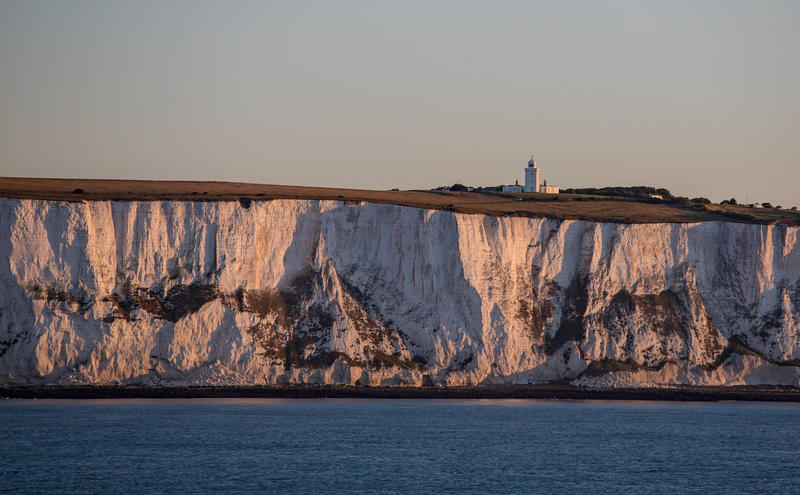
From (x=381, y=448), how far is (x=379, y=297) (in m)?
27.9

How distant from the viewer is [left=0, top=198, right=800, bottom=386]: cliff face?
234ft

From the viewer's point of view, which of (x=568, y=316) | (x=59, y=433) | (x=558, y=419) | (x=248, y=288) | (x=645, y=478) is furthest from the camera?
(x=568, y=316)

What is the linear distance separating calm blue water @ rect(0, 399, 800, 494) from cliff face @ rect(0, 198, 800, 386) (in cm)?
387

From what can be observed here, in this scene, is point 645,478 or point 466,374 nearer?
point 645,478

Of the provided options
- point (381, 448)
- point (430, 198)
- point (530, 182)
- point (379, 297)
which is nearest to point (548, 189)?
point (530, 182)

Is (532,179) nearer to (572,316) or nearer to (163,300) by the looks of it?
(572,316)

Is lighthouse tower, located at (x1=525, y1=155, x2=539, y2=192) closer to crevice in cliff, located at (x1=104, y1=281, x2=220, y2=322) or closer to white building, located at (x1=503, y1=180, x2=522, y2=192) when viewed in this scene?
white building, located at (x1=503, y1=180, x2=522, y2=192)

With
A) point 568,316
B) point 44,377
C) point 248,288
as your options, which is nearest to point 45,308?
point 44,377

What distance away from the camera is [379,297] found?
7956 centimetres

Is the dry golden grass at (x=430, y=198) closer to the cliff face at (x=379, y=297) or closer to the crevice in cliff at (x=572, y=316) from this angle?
the cliff face at (x=379, y=297)

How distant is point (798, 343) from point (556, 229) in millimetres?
17754

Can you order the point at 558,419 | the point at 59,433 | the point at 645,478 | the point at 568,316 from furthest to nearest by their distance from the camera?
the point at 568,316, the point at 558,419, the point at 59,433, the point at 645,478

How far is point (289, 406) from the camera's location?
68.8 m

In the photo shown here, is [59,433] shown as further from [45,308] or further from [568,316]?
[568,316]
